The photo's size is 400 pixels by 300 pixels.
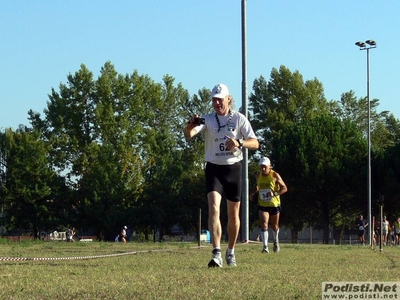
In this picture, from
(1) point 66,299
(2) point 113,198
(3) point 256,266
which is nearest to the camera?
(1) point 66,299

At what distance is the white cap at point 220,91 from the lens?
10875 millimetres

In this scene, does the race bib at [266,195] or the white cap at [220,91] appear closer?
the white cap at [220,91]

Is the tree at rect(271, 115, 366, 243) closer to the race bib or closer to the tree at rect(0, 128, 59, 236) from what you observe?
the tree at rect(0, 128, 59, 236)

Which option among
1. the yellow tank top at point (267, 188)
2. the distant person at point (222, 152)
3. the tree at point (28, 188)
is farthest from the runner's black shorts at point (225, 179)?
the tree at point (28, 188)

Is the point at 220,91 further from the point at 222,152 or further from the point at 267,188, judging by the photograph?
the point at 267,188

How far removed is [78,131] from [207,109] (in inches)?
812

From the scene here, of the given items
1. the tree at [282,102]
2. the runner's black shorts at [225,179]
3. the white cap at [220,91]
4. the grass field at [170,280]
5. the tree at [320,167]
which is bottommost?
the grass field at [170,280]

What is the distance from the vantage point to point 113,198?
80.5m

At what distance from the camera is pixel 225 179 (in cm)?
1093

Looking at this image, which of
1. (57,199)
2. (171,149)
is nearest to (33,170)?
(57,199)

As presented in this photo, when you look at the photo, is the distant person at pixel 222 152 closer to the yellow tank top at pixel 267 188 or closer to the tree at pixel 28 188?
the yellow tank top at pixel 267 188

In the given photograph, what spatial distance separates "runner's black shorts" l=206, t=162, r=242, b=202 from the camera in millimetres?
10922

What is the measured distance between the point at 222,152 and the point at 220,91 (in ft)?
2.60

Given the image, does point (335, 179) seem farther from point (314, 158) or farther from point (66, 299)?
point (66, 299)
